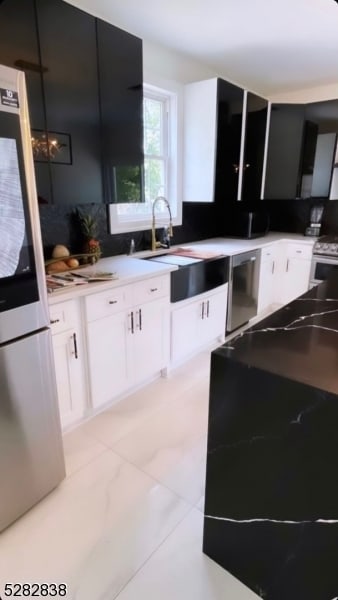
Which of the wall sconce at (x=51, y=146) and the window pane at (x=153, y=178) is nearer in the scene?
the wall sconce at (x=51, y=146)

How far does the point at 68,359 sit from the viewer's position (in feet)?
6.34

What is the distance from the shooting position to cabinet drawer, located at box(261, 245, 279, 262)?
361 cm

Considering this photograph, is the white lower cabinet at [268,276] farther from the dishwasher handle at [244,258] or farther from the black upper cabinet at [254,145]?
the black upper cabinet at [254,145]

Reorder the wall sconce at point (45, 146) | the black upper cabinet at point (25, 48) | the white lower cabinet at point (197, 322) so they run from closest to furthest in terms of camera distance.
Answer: the black upper cabinet at point (25, 48) → the wall sconce at point (45, 146) → the white lower cabinet at point (197, 322)

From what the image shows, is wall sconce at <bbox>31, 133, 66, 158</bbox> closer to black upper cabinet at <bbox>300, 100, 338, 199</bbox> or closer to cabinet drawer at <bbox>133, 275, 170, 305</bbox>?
cabinet drawer at <bbox>133, 275, 170, 305</bbox>

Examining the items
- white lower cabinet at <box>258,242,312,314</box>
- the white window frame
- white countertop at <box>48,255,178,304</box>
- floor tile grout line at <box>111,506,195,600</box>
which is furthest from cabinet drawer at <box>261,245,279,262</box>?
floor tile grout line at <box>111,506,195,600</box>

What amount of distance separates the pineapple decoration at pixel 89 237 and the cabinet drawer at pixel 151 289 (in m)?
0.47

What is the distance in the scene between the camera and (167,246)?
125 inches

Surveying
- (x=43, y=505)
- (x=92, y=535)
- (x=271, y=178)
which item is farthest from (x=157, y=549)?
(x=271, y=178)

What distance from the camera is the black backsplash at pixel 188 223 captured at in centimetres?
239

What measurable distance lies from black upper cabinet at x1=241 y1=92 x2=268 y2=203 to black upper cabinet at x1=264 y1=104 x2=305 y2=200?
140mm

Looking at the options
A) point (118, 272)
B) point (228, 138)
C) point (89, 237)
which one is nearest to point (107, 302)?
point (118, 272)

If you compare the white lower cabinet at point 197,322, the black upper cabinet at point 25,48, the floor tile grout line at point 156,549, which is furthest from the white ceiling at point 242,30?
the floor tile grout line at point 156,549

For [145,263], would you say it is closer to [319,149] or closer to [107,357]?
[107,357]
